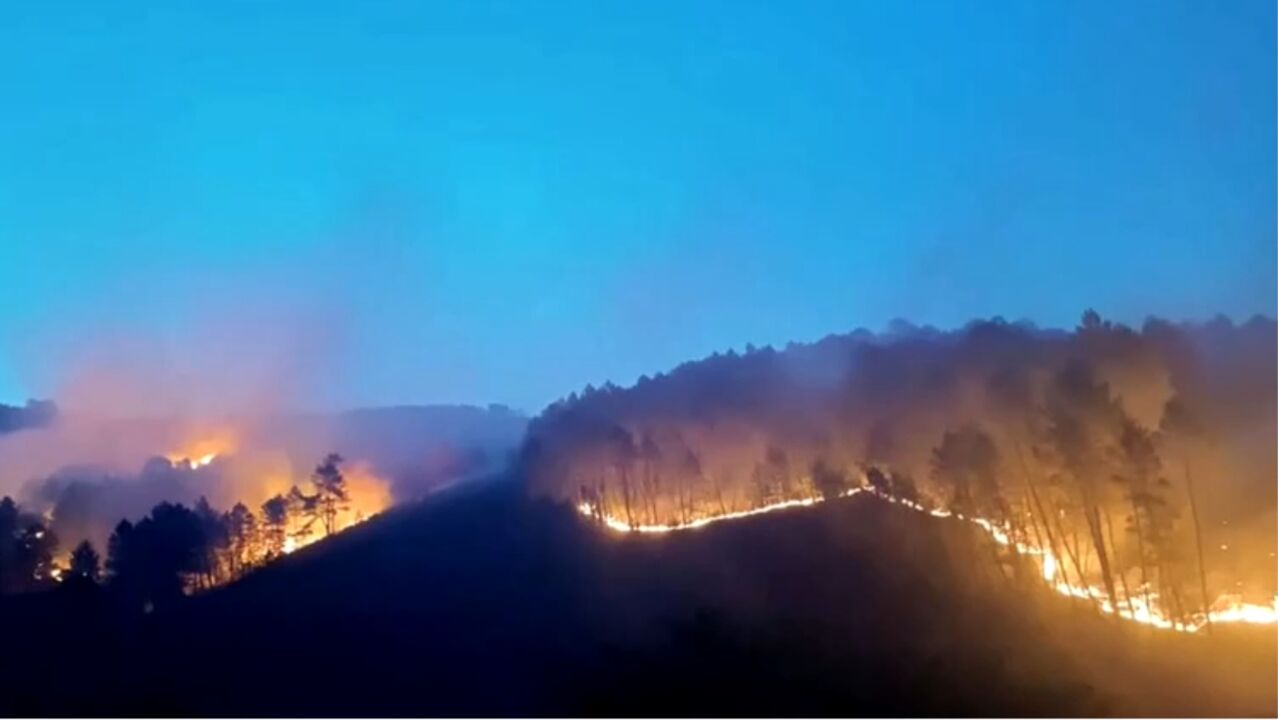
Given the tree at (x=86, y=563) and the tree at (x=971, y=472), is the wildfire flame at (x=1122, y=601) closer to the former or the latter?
the tree at (x=971, y=472)

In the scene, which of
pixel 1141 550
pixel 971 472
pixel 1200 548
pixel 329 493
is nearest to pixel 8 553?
pixel 329 493

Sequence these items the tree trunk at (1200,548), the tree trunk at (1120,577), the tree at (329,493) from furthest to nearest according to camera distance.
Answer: the tree at (329,493) < the tree trunk at (1120,577) < the tree trunk at (1200,548)

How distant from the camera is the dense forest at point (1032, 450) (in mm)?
78625

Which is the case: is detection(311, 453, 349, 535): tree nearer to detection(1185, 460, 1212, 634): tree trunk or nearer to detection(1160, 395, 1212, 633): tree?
detection(1160, 395, 1212, 633): tree

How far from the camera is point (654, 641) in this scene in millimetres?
70938

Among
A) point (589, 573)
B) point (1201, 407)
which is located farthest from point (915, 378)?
point (589, 573)

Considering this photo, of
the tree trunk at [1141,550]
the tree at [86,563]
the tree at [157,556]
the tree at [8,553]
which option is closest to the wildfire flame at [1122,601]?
the tree trunk at [1141,550]

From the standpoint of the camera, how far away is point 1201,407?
89438mm

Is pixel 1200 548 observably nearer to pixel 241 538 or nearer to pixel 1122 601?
pixel 1122 601

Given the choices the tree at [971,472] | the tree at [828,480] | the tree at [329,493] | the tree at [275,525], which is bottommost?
the tree at [971,472]

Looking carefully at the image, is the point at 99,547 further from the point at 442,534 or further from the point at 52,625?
the point at 52,625

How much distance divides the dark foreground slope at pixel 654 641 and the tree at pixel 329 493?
124ft

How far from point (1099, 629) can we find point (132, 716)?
54.4 m

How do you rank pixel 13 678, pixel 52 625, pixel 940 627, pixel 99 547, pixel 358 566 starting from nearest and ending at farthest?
pixel 13 678
pixel 940 627
pixel 52 625
pixel 358 566
pixel 99 547
